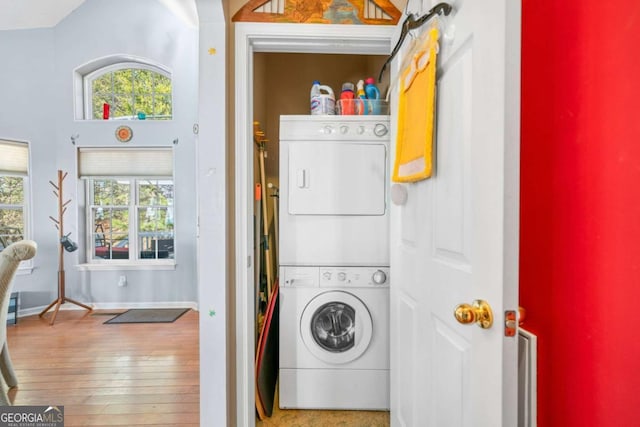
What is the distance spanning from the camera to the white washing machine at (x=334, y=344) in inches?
70.2

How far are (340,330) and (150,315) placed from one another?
2.93 metres

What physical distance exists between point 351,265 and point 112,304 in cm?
374

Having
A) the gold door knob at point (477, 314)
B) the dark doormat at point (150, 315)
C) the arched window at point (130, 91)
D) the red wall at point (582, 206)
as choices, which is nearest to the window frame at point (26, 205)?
the arched window at point (130, 91)

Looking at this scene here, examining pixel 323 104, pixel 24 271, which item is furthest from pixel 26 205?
pixel 323 104

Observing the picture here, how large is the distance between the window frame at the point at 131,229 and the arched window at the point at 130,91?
34.6 inches

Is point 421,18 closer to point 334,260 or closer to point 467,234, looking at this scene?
point 467,234

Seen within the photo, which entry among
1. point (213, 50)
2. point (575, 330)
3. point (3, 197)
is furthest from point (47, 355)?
point (575, 330)

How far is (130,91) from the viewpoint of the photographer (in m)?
4.11

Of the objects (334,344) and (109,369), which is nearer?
(334,344)

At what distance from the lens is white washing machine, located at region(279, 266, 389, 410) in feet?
5.85

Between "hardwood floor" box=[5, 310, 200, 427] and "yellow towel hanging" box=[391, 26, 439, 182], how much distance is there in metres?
1.93

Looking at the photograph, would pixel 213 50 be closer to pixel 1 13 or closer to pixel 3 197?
pixel 1 13

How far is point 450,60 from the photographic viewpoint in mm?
860

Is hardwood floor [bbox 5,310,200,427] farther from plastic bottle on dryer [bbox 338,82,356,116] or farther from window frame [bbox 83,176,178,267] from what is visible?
plastic bottle on dryer [bbox 338,82,356,116]
